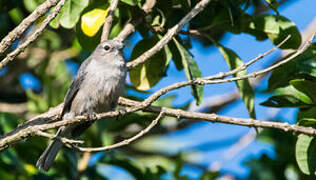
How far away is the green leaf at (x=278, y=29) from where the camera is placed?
4.45 meters

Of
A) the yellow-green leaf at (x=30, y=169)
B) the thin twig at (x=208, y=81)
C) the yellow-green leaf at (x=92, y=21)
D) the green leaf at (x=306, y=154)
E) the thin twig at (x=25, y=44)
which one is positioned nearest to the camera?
the thin twig at (x=25, y=44)

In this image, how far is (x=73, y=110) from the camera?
4.84 meters

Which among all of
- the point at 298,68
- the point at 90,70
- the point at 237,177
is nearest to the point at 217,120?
the point at 298,68

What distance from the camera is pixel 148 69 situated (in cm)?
461

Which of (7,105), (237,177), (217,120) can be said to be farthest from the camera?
(7,105)

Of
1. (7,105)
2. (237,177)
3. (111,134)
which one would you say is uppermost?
(7,105)

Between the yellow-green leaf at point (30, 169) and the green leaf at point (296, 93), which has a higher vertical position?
the green leaf at point (296, 93)

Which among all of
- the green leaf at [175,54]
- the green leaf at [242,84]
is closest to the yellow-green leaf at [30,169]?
the green leaf at [175,54]

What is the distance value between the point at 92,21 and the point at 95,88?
82cm

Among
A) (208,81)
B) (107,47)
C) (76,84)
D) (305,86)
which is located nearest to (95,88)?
(76,84)

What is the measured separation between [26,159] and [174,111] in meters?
2.37

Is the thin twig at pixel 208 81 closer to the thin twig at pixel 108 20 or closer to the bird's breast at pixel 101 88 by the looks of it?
the thin twig at pixel 108 20

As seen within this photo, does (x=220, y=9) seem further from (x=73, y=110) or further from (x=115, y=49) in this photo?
(x=73, y=110)

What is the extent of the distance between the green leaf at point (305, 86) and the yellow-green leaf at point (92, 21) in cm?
168
